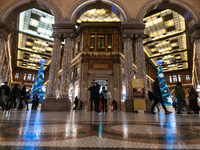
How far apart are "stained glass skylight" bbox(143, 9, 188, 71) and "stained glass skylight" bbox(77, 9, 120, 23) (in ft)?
13.6

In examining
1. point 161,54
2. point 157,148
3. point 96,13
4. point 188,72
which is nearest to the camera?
point 157,148

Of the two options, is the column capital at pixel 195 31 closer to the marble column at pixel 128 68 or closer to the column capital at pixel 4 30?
the marble column at pixel 128 68

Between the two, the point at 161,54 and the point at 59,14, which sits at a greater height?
the point at 161,54

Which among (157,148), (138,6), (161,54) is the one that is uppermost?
(161,54)

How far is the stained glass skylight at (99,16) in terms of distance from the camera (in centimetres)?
1725

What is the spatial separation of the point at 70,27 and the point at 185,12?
8.02m

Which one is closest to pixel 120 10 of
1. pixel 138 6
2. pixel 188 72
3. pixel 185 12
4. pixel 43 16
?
pixel 138 6

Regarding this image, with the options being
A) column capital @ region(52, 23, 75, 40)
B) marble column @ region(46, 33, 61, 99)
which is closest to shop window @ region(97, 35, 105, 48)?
column capital @ region(52, 23, 75, 40)

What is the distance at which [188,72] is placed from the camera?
34.7m

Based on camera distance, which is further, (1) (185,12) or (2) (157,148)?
(1) (185,12)

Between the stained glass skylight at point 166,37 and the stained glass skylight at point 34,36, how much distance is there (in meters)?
13.6

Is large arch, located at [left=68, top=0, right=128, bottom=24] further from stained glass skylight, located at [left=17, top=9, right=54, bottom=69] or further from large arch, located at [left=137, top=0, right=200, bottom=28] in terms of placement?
stained glass skylight, located at [left=17, top=9, right=54, bottom=69]

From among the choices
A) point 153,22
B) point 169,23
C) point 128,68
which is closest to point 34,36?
point 153,22

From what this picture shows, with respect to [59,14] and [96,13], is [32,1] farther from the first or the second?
[96,13]
